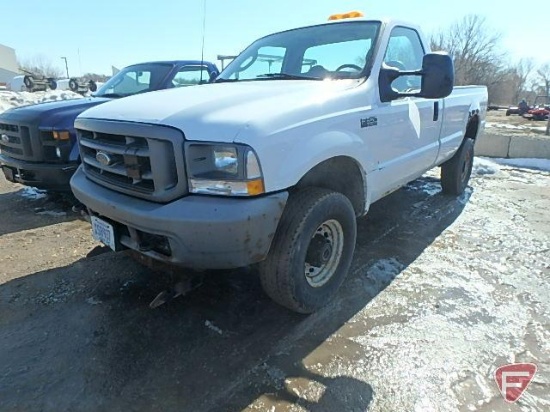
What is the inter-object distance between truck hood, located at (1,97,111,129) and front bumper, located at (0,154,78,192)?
47 centimetres

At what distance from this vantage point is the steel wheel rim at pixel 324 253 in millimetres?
2717

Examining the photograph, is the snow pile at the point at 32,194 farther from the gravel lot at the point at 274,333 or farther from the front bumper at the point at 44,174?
the gravel lot at the point at 274,333

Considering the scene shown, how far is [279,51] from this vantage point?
3.74 meters

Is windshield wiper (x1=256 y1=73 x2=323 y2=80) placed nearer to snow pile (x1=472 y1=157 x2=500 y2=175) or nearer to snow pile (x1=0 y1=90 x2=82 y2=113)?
snow pile (x1=472 y1=157 x2=500 y2=175)

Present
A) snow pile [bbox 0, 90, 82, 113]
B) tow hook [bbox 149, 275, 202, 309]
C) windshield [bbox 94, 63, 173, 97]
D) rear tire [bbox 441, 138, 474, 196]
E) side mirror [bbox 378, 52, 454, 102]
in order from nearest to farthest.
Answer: tow hook [bbox 149, 275, 202, 309]
side mirror [bbox 378, 52, 454, 102]
rear tire [bbox 441, 138, 474, 196]
windshield [bbox 94, 63, 173, 97]
snow pile [bbox 0, 90, 82, 113]

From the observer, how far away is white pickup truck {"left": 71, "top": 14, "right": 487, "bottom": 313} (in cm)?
208

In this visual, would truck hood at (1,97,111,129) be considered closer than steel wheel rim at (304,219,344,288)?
No

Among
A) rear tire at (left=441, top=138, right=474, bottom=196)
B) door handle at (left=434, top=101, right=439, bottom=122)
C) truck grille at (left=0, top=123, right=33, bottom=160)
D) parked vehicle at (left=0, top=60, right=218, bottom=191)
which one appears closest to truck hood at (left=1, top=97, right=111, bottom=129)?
parked vehicle at (left=0, top=60, right=218, bottom=191)

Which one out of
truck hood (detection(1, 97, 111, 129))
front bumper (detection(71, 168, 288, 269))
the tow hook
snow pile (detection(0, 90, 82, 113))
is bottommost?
the tow hook

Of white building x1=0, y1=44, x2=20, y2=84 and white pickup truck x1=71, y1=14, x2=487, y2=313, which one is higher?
white building x1=0, y1=44, x2=20, y2=84

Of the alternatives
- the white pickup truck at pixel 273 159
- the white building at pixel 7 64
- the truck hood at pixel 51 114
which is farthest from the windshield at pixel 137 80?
the white building at pixel 7 64

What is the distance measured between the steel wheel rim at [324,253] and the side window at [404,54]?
59.1 inches

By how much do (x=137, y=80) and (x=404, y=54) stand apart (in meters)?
3.74

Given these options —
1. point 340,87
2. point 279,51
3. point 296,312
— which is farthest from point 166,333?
point 279,51
